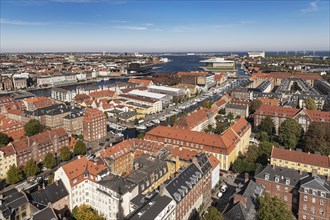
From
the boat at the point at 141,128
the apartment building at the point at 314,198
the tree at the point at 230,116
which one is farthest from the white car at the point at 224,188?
the boat at the point at 141,128

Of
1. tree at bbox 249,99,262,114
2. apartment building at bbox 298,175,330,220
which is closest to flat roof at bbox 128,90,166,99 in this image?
tree at bbox 249,99,262,114

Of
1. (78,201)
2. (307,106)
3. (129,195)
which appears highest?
(307,106)

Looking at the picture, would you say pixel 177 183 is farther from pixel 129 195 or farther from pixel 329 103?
pixel 329 103

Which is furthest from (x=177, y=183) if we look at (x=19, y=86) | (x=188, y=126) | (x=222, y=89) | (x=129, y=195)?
(x=19, y=86)

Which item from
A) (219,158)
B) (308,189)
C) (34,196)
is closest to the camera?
(308,189)

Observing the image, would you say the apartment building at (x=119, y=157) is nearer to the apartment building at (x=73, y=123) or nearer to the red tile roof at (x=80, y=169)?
the red tile roof at (x=80, y=169)

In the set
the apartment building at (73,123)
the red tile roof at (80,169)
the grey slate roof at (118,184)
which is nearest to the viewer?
the grey slate roof at (118,184)
